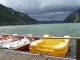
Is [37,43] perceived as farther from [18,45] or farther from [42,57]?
[42,57]

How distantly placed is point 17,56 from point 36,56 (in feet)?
3.38

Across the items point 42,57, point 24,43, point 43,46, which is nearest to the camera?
point 42,57

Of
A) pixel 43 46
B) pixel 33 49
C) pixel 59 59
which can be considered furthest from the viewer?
pixel 43 46

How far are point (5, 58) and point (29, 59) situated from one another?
131 cm

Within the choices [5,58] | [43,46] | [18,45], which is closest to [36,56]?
[5,58]

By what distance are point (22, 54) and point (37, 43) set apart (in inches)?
162

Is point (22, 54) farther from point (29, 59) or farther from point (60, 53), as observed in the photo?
point (60, 53)

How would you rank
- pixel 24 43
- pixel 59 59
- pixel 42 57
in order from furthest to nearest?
1. pixel 24 43
2. pixel 42 57
3. pixel 59 59

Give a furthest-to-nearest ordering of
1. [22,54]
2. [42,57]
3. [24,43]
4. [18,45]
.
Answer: [24,43]
[18,45]
[22,54]
[42,57]

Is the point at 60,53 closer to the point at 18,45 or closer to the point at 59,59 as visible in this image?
the point at 59,59

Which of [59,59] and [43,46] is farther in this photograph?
[43,46]

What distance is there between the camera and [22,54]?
354 inches

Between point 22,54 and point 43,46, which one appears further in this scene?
point 43,46

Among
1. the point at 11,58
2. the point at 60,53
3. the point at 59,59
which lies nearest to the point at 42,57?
the point at 59,59
